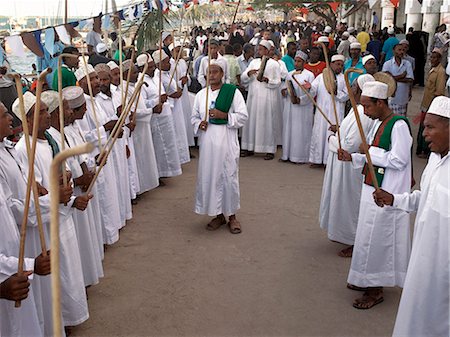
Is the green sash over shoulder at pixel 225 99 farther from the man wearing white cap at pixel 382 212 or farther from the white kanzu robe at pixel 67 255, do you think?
the white kanzu robe at pixel 67 255

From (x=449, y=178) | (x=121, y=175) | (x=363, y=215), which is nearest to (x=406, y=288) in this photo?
(x=449, y=178)

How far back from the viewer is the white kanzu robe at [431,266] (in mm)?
2576

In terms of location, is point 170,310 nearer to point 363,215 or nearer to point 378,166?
point 363,215

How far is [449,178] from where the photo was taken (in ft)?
8.38

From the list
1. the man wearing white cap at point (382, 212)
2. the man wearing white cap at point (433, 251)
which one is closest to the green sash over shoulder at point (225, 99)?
the man wearing white cap at point (382, 212)

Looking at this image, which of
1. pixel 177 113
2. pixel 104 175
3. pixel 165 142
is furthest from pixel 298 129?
pixel 104 175

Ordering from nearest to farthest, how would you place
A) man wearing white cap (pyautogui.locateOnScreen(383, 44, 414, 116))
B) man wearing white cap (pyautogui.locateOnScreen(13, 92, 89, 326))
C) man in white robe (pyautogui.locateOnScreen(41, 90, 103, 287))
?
man wearing white cap (pyautogui.locateOnScreen(13, 92, 89, 326)) → man in white robe (pyautogui.locateOnScreen(41, 90, 103, 287)) → man wearing white cap (pyautogui.locateOnScreen(383, 44, 414, 116))

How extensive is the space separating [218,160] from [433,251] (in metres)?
2.95

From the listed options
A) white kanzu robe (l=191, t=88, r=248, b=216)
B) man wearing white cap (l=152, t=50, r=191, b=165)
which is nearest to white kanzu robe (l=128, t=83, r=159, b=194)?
man wearing white cap (l=152, t=50, r=191, b=165)

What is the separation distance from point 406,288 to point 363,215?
111 cm

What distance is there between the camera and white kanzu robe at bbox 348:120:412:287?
3.61 meters

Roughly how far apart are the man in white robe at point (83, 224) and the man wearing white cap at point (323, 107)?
422cm

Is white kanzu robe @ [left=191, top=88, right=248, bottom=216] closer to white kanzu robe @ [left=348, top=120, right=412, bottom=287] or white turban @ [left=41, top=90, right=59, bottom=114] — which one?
white kanzu robe @ [left=348, top=120, right=412, bottom=287]

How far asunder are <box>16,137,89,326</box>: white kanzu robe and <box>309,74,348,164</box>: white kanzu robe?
485 centimetres
